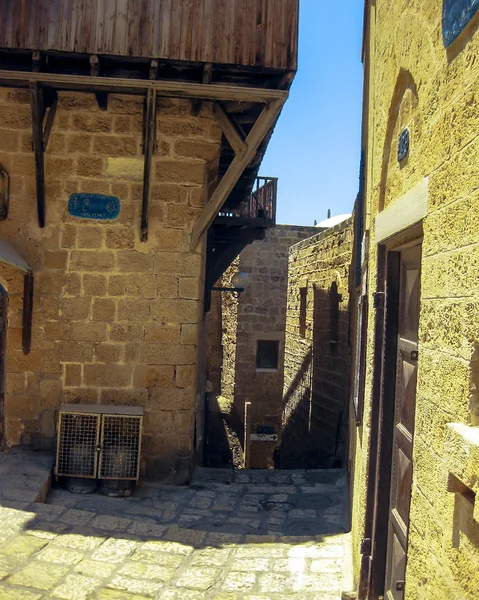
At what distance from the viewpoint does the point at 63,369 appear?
6328 mm

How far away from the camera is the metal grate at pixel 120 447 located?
19.5ft

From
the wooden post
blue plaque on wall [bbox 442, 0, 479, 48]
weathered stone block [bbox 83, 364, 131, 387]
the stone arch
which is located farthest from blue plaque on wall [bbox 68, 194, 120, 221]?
the wooden post

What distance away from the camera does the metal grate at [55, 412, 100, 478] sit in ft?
19.4

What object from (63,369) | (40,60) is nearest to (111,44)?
(40,60)

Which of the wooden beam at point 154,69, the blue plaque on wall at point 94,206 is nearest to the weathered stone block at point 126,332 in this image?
the blue plaque on wall at point 94,206

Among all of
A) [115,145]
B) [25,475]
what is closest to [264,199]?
[115,145]

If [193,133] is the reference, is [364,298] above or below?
below

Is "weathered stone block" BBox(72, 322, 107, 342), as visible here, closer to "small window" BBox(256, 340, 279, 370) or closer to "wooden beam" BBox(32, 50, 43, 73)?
"wooden beam" BBox(32, 50, 43, 73)

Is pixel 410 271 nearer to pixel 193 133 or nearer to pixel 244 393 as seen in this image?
pixel 193 133

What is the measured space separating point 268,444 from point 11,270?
861 centimetres

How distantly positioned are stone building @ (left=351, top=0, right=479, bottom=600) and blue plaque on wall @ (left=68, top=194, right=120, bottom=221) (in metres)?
3.26

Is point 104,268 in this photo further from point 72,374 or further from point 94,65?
point 94,65

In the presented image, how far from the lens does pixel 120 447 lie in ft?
19.7

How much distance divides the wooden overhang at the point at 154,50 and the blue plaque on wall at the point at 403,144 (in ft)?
9.38
